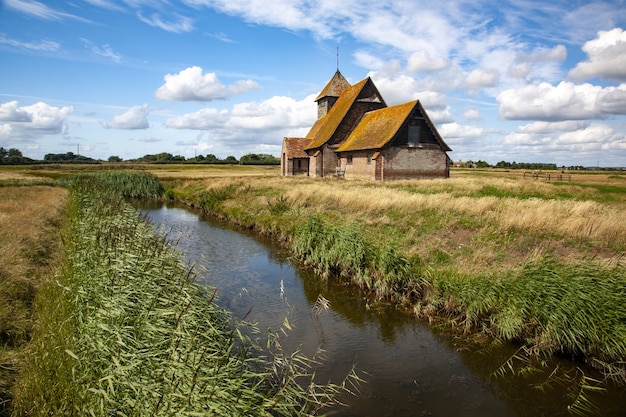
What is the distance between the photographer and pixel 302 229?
13758 mm

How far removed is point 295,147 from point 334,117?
5.81 metres

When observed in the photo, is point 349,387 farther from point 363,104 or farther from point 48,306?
point 363,104

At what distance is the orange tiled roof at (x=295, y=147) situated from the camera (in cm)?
3953

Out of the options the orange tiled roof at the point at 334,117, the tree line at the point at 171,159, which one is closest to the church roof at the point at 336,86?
the orange tiled roof at the point at 334,117

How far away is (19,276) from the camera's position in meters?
7.26

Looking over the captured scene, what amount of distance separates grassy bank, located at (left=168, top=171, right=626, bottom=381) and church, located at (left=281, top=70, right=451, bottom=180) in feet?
36.9

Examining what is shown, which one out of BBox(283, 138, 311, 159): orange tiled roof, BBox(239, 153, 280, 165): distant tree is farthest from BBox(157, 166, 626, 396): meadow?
BBox(239, 153, 280, 165): distant tree

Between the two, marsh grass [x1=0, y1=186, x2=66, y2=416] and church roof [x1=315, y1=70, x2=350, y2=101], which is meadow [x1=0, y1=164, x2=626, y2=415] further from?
church roof [x1=315, y1=70, x2=350, y2=101]

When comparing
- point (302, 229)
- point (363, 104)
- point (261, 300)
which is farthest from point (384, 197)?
point (363, 104)

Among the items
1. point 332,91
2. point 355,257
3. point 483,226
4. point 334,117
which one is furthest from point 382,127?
point 355,257

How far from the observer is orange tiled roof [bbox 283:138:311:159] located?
39.5 m

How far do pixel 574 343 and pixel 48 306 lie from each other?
8715mm

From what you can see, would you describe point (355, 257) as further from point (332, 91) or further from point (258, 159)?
point (258, 159)

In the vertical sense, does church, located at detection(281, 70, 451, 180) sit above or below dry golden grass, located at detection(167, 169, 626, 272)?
above
